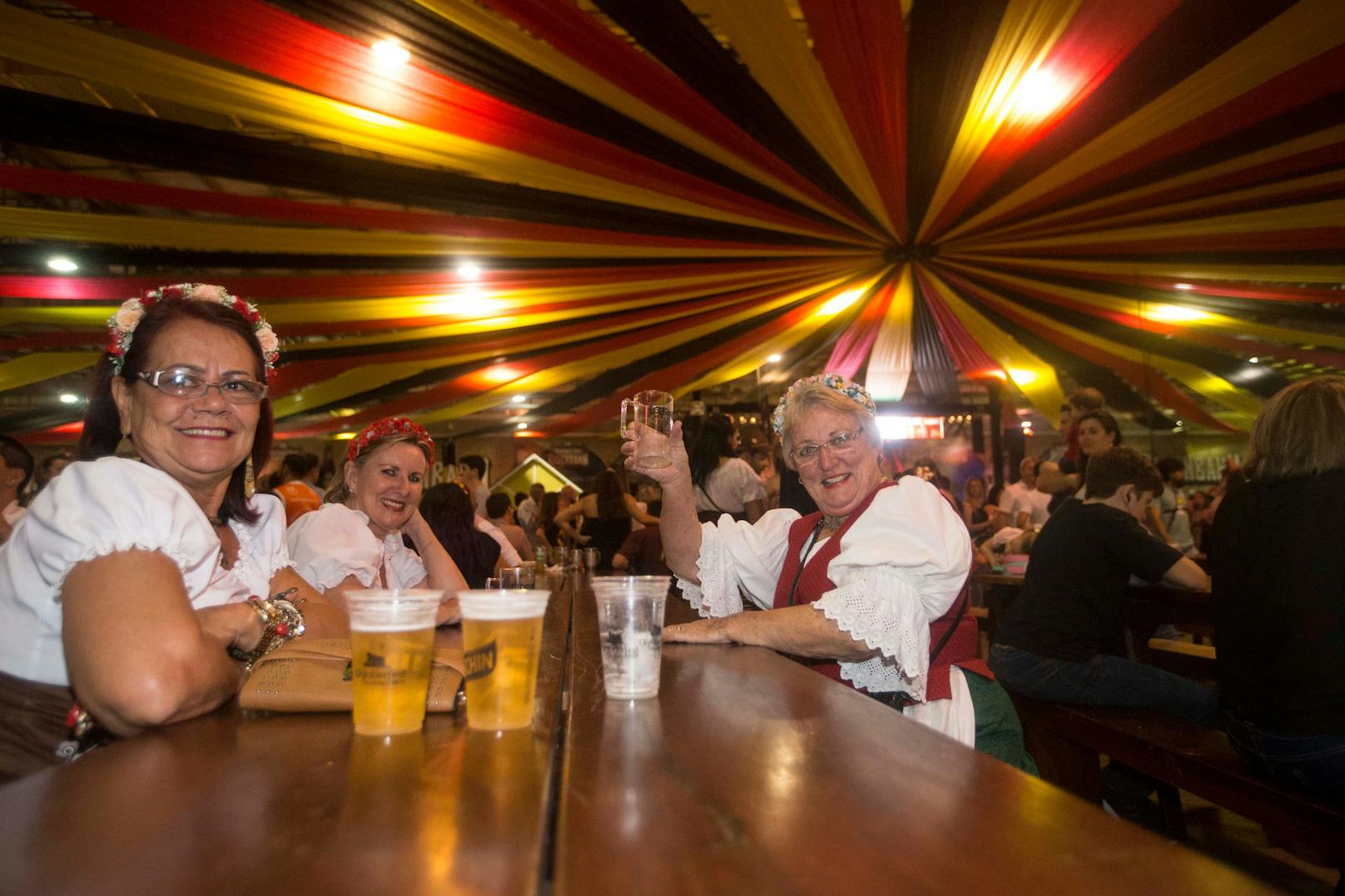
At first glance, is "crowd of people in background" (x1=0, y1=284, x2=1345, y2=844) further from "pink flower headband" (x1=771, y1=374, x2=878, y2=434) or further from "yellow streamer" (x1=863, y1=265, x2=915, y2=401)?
"yellow streamer" (x1=863, y1=265, x2=915, y2=401)

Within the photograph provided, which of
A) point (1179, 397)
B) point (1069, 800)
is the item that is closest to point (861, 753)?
point (1069, 800)

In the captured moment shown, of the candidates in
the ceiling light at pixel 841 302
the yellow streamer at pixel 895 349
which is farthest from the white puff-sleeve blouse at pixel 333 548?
the ceiling light at pixel 841 302

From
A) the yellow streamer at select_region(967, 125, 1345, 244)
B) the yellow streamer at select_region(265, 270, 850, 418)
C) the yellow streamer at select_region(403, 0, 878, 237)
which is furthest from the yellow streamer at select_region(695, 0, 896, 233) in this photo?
the yellow streamer at select_region(265, 270, 850, 418)

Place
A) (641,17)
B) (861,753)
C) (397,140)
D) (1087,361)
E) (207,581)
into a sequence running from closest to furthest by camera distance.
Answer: (861,753), (207,581), (641,17), (397,140), (1087,361)

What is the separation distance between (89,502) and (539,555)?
4.99 metres

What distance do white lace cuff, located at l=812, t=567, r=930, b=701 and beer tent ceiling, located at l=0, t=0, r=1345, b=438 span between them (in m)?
2.31

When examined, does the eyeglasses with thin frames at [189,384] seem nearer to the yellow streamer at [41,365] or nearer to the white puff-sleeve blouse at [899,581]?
the white puff-sleeve blouse at [899,581]

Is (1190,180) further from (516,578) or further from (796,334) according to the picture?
(516,578)

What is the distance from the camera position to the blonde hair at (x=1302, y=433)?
1873 millimetres

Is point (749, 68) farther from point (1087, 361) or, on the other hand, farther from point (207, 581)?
point (1087, 361)

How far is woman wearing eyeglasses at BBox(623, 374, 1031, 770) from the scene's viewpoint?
148cm

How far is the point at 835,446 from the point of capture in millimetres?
1805

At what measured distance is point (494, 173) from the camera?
402 cm

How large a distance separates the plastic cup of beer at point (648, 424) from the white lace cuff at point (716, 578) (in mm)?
312
